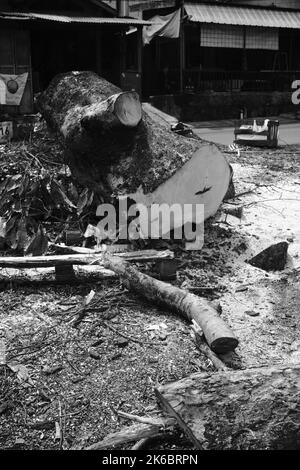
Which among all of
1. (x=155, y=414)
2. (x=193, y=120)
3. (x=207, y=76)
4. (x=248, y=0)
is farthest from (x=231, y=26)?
(x=155, y=414)

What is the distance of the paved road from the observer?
42.5ft

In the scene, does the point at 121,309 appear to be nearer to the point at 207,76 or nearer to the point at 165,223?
the point at 165,223

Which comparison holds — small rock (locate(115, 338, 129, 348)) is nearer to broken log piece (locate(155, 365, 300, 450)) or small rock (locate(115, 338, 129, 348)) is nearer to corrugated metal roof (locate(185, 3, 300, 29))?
broken log piece (locate(155, 365, 300, 450))

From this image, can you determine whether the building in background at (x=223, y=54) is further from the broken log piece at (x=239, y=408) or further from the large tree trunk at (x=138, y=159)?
the broken log piece at (x=239, y=408)

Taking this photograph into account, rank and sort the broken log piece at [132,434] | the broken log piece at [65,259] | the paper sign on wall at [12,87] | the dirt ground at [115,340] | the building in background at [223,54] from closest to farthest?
the broken log piece at [132,434], the dirt ground at [115,340], the broken log piece at [65,259], the paper sign on wall at [12,87], the building in background at [223,54]

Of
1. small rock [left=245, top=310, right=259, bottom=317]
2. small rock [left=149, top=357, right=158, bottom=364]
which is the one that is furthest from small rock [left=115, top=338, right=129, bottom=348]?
small rock [left=245, top=310, right=259, bottom=317]

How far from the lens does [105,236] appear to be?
5703 mm

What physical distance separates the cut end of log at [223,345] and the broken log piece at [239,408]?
24.4 inches

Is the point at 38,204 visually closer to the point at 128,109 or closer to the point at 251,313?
the point at 128,109

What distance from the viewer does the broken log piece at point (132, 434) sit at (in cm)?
290

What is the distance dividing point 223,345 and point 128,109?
2792 mm

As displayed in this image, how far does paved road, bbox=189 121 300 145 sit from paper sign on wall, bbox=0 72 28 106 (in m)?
4.70

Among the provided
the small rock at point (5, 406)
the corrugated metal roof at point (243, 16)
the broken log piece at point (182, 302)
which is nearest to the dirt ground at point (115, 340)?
the small rock at point (5, 406)

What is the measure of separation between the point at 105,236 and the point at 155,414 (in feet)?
9.23
